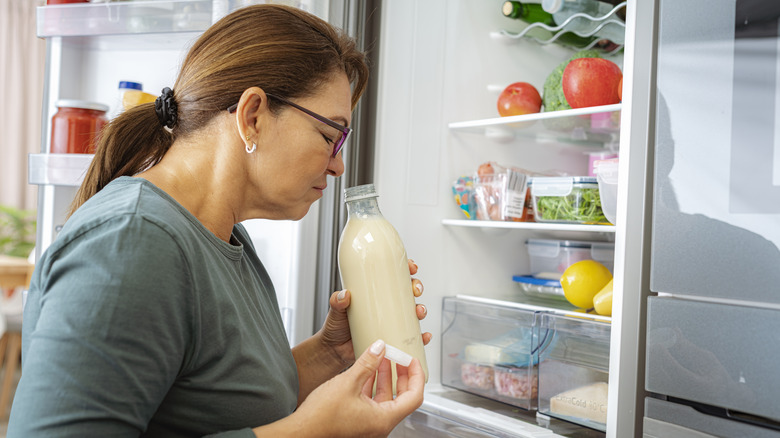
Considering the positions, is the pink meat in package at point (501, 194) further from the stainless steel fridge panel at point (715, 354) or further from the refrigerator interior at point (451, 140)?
the stainless steel fridge panel at point (715, 354)

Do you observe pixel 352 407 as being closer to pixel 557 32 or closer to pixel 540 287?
pixel 540 287

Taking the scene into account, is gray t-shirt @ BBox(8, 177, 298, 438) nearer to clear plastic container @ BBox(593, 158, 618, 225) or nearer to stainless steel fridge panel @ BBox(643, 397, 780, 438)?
stainless steel fridge panel @ BBox(643, 397, 780, 438)

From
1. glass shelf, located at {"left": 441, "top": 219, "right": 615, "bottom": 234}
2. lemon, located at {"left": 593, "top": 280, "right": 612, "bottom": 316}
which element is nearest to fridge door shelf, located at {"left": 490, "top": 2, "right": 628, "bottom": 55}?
glass shelf, located at {"left": 441, "top": 219, "right": 615, "bottom": 234}

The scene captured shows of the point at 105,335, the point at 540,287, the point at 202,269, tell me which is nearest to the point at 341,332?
the point at 202,269

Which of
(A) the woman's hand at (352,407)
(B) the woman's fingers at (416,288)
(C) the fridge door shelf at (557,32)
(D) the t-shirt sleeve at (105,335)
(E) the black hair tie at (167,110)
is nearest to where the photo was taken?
(D) the t-shirt sleeve at (105,335)

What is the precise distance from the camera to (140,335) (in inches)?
24.0

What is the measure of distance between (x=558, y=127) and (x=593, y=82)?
22 cm

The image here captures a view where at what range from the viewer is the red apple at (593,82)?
139 centimetres

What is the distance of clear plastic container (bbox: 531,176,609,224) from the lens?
138 cm

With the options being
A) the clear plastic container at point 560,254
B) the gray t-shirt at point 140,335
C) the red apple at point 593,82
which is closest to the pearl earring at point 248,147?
the gray t-shirt at point 140,335

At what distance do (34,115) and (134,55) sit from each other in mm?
3455

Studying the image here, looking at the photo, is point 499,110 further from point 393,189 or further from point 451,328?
point 451,328

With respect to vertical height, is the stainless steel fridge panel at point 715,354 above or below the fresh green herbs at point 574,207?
below

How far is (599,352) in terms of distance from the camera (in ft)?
4.36
